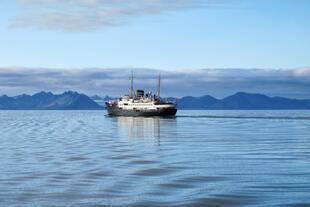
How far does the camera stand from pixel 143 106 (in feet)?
476

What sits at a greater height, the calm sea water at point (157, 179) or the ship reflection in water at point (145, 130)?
the calm sea water at point (157, 179)

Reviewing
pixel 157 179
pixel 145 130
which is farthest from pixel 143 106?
pixel 157 179

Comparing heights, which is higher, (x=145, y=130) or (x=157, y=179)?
(x=157, y=179)

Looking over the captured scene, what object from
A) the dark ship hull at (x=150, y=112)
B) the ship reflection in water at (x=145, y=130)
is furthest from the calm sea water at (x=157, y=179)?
the dark ship hull at (x=150, y=112)

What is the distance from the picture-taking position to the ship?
466 ft

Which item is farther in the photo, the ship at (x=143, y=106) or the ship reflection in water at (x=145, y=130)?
the ship at (x=143, y=106)

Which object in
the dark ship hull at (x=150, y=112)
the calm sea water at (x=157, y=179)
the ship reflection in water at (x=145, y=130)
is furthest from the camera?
the dark ship hull at (x=150, y=112)

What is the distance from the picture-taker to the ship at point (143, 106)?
5595 inches

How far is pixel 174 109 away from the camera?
476 feet

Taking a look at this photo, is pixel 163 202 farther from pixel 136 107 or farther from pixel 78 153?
pixel 136 107

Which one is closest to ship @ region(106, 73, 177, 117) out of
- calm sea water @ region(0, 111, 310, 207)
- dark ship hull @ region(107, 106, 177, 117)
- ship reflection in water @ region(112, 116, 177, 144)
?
dark ship hull @ region(107, 106, 177, 117)

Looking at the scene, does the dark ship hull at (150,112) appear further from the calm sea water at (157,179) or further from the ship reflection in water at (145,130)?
the calm sea water at (157,179)

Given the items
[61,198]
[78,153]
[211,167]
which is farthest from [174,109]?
[61,198]

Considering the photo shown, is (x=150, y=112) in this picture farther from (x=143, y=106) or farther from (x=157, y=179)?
(x=157, y=179)
